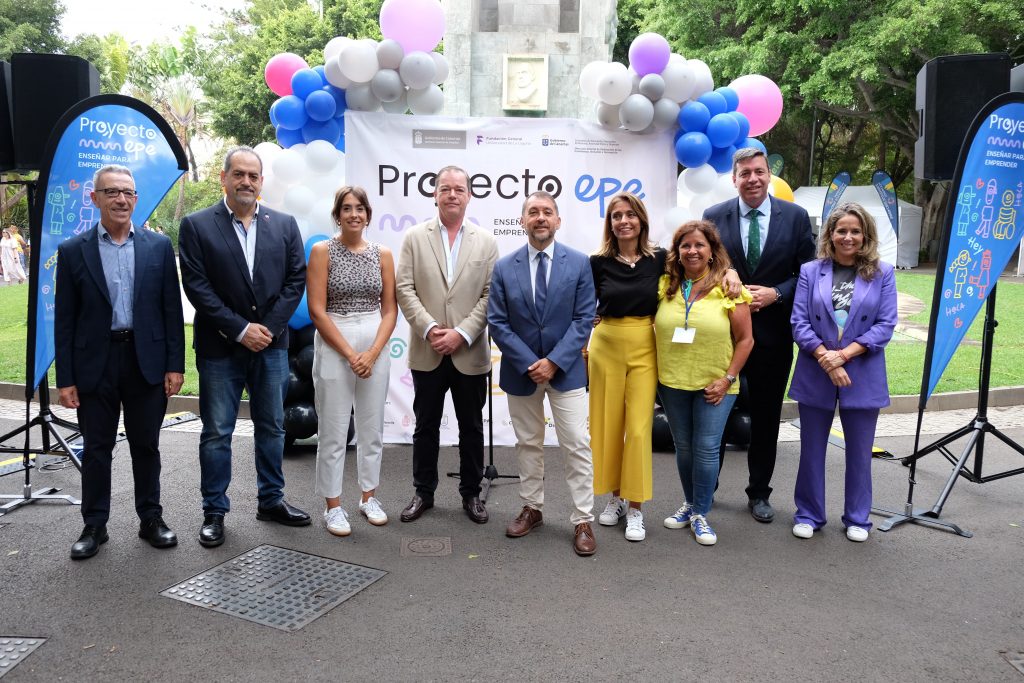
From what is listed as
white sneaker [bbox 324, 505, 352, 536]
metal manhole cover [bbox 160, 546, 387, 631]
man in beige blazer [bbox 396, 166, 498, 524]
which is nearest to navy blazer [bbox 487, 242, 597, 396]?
man in beige blazer [bbox 396, 166, 498, 524]

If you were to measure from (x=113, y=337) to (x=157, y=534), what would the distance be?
1.03 metres

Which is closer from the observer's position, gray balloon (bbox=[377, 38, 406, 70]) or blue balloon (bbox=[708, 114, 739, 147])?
gray balloon (bbox=[377, 38, 406, 70])

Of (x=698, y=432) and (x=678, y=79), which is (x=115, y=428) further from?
(x=678, y=79)

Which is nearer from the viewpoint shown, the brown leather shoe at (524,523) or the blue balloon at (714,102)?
the brown leather shoe at (524,523)

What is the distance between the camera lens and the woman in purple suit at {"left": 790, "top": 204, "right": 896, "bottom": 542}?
4.11 meters

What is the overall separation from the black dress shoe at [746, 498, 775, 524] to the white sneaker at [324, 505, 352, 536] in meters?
2.32

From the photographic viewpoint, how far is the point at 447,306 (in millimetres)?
4336

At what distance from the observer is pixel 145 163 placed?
199 inches

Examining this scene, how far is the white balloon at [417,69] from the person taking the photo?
5.50 meters

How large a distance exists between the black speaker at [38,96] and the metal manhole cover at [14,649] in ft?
9.88

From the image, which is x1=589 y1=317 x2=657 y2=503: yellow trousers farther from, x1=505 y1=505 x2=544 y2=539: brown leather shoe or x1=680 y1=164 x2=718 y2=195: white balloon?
x1=680 y1=164 x2=718 y2=195: white balloon

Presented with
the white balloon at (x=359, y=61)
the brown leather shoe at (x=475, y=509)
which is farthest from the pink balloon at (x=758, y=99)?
the brown leather shoe at (x=475, y=509)

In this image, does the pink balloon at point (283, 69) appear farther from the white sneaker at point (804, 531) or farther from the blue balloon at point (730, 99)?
the white sneaker at point (804, 531)

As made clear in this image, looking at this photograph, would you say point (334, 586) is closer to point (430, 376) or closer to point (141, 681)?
point (141, 681)
